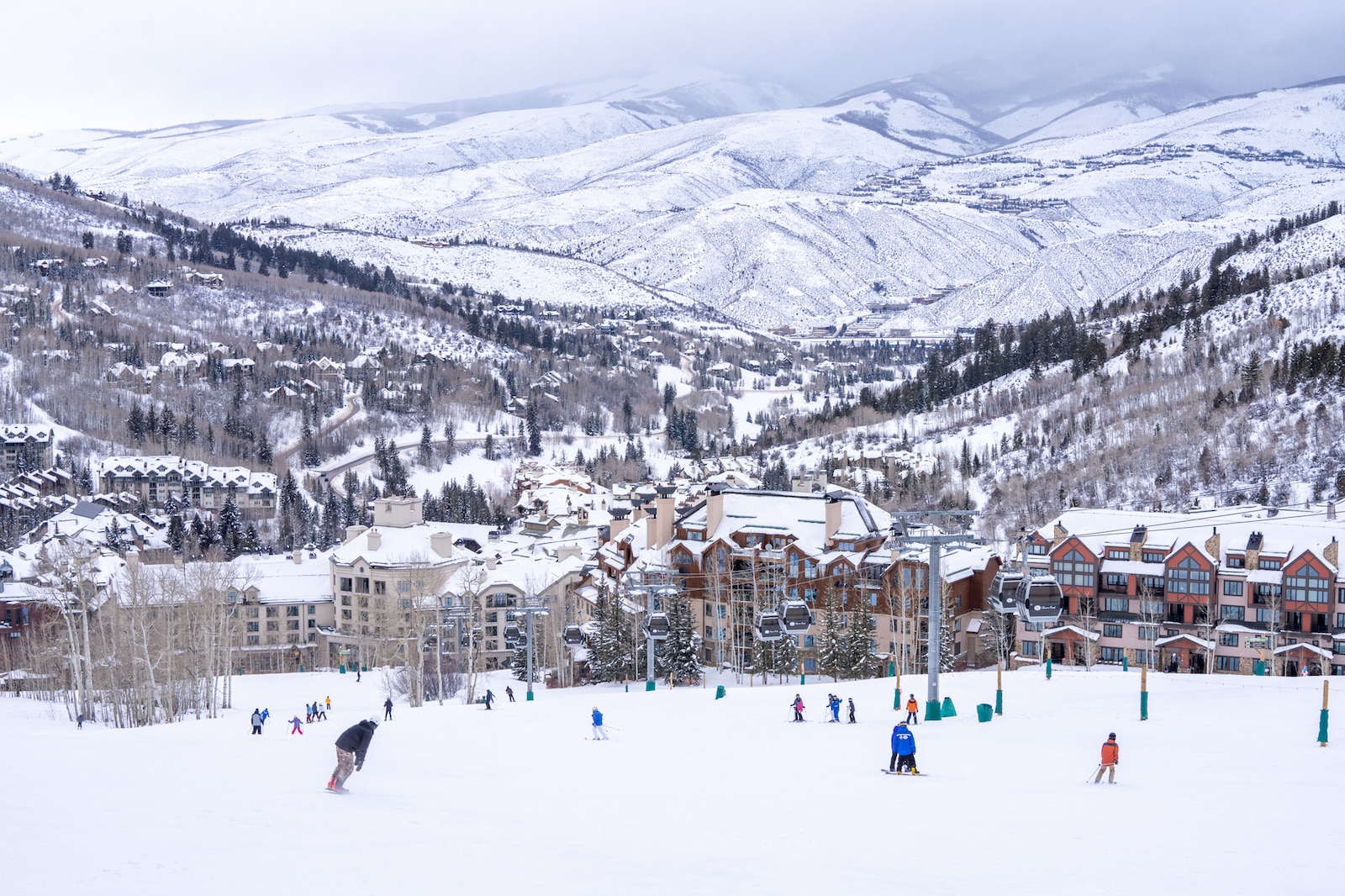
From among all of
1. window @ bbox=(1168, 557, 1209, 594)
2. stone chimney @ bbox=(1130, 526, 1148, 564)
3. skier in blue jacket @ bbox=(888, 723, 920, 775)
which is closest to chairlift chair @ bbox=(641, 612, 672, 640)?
skier in blue jacket @ bbox=(888, 723, 920, 775)

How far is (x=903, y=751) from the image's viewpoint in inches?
882

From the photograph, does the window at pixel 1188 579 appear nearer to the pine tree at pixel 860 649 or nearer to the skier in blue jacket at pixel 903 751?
the pine tree at pixel 860 649

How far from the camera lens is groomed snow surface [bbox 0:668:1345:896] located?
14055 mm

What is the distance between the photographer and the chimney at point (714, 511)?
67625mm

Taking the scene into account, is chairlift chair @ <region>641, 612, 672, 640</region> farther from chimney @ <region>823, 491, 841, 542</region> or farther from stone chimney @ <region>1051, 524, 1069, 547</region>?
stone chimney @ <region>1051, 524, 1069, 547</region>

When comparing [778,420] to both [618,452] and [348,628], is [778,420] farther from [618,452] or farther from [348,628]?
[348,628]

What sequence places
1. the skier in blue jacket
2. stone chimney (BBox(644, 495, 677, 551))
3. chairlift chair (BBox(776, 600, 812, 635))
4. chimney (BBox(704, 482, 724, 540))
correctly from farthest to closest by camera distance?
stone chimney (BBox(644, 495, 677, 551)) → chimney (BBox(704, 482, 724, 540)) → chairlift chair (BBox(776, 600, 812, 635)) → the skier in blue jacket

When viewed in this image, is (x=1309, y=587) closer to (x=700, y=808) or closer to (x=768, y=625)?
(x=768, y=625)

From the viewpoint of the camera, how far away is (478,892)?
1319 centimetres

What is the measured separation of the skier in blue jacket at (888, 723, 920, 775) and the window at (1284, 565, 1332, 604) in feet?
140

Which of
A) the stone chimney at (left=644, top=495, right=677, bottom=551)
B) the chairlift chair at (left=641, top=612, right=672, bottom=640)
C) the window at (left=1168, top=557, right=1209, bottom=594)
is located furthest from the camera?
the stone chimney at (left=644, top=495, right=677, bottom=551)

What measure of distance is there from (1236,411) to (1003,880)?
358ft

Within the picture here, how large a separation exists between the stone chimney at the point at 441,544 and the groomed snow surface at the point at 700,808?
2141 inches

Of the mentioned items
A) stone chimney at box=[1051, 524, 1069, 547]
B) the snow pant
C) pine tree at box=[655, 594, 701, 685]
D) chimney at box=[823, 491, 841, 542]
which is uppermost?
chimney at box=[823, 491, 841, 542]
